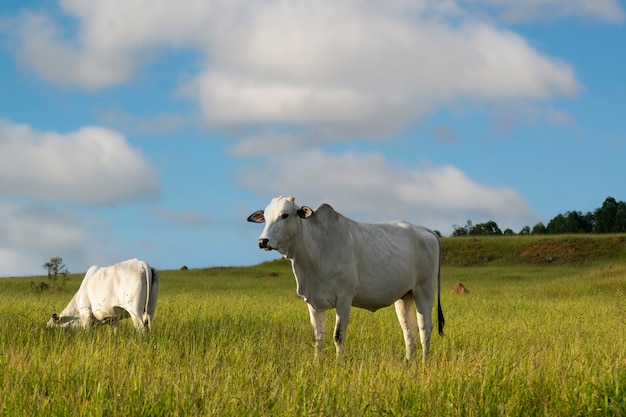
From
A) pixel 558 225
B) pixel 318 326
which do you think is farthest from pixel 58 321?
pixel 558 225

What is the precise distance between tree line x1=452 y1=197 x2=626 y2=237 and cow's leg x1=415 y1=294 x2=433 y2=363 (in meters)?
71.4

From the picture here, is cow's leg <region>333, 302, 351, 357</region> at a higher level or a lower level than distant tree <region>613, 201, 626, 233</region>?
lower

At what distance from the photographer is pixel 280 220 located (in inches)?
345

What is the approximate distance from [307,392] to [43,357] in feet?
12.1

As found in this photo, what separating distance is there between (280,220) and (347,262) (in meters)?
1.21

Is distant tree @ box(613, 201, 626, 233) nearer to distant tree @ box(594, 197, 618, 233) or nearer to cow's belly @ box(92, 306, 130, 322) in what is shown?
distant tree @ box(594, 197, 618, 233)

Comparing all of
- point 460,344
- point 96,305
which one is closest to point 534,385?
point 460,344

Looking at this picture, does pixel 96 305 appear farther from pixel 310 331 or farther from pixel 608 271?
pixel 608 271

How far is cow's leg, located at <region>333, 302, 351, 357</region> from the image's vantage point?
29.6ft

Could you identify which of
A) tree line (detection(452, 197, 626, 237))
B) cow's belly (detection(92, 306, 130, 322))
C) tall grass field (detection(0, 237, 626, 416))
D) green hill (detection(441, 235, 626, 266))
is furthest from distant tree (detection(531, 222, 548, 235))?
cow's belly (detection(92, 306, 130, 322))

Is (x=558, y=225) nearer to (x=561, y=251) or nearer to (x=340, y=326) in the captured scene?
(x=561, y=251)

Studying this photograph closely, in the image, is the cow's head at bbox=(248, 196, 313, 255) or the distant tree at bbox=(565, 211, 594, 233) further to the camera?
the distant tree at bbox=(565, 211, 594, 233)

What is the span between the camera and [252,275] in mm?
41188

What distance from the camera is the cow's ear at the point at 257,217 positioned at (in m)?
9.05
